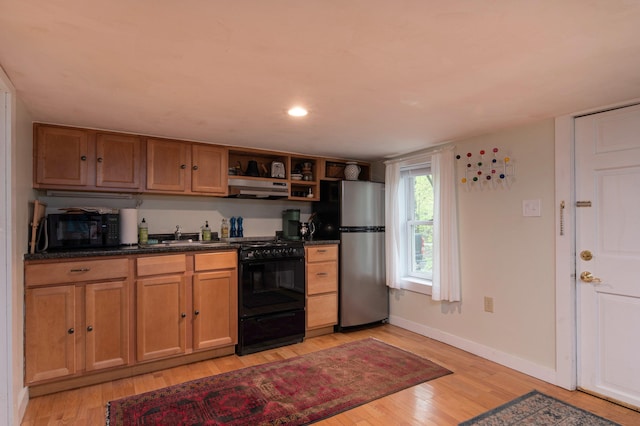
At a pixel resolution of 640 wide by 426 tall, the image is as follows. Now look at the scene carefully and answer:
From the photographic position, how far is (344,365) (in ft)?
9.80

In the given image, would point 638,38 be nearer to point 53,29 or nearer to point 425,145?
point 425,145

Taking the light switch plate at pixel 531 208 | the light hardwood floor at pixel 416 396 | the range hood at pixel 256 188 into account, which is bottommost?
the light hardwood floor at pixel 416 396

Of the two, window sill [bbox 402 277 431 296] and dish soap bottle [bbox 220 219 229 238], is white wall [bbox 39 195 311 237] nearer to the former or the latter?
dish soap bottle [bbox 220 219 229 238]

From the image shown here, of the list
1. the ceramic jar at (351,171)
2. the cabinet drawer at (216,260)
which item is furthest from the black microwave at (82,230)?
the ceramic jar at (351,171)

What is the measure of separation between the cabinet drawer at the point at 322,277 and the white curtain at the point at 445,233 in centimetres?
107

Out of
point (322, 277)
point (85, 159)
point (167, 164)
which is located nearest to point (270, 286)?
point (322, 277)

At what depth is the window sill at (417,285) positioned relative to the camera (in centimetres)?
371

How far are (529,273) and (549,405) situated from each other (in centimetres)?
97

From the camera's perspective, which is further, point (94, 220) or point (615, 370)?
point (94, 220)

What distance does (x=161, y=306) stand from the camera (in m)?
2.93

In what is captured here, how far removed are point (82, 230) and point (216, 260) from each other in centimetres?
109

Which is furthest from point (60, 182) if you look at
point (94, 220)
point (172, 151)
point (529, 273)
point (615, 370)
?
point (615, 370)

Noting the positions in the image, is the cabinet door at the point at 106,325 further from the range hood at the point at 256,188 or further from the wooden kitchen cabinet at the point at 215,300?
the range hood at the point at 256,188

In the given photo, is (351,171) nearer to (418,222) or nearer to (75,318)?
(418,222)
